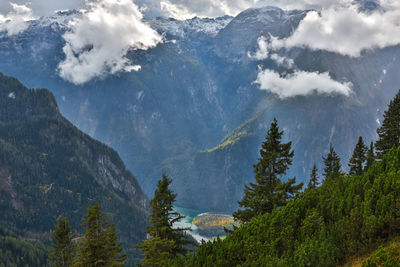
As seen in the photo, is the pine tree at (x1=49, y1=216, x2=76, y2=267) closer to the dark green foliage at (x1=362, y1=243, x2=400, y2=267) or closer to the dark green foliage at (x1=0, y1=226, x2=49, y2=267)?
the dark green foliage at (x1=362, y1=243, x2=400, y2=267)

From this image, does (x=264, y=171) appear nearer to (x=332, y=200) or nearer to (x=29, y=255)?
(x=332, y=200)

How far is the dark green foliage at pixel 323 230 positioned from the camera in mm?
18875

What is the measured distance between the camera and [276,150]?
31.4 m

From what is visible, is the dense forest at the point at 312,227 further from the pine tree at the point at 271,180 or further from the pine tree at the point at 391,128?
the pine tree at the point at 391,128

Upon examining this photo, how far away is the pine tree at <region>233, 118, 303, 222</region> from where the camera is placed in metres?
30.2

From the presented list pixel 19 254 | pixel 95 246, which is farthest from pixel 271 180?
pixel 19 254

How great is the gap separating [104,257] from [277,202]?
66.6 ft

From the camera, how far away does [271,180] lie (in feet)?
103

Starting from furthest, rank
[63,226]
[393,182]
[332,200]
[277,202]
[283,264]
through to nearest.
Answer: [63,226] → [277,202] → [332,200] → [393,182] → [283,264]

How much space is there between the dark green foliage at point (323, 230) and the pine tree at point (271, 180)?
3.02 m

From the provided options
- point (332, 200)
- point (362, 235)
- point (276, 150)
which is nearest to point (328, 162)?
point (276, 150)

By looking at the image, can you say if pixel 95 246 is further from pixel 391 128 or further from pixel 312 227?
pixel 391 128

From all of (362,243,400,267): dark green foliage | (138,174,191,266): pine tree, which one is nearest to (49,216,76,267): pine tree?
(138,174,191,266): pine tree

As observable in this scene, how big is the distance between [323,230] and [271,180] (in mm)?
11565
